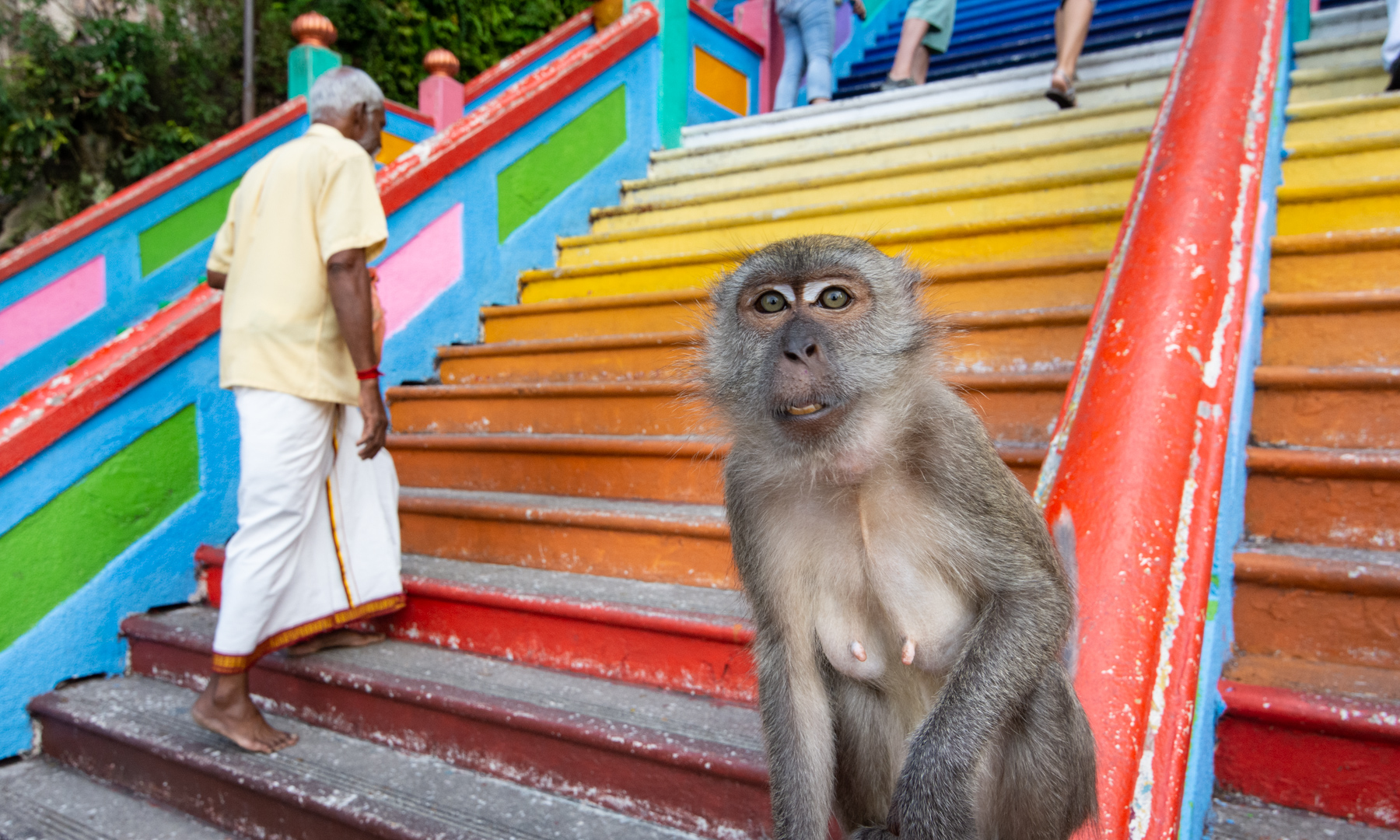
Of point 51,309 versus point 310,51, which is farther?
point 310,51

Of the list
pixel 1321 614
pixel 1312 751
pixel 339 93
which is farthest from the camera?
pixel 339 93

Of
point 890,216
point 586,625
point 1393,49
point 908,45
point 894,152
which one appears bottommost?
point 586,625

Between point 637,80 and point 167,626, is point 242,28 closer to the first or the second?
point 637,80

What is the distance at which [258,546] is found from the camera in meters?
2.51

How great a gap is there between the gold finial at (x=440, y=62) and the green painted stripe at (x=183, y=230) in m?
1.53

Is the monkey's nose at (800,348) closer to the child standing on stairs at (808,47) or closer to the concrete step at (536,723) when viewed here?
the concrete step at (536,723)

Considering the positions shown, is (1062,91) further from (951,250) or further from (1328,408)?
(1328,408)

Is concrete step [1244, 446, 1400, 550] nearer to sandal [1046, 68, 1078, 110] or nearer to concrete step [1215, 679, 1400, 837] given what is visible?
concrete step [1215, 679, 1400, 837]

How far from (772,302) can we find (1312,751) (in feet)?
4.45

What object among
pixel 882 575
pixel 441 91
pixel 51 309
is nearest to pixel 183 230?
pixel 51 309

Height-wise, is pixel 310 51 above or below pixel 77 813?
above

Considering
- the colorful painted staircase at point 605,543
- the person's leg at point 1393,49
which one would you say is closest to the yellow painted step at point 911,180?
the colorful painted staircase at point 605,543

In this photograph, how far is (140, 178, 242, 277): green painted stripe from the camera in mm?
5895

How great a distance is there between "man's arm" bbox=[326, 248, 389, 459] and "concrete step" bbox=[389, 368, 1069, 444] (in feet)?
2.99
